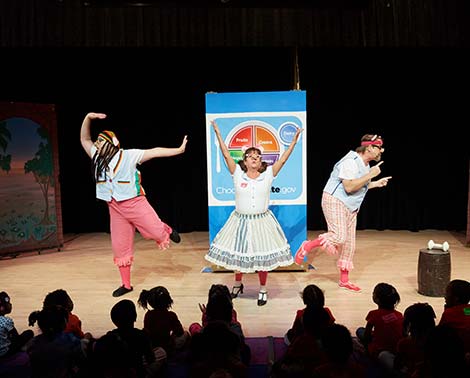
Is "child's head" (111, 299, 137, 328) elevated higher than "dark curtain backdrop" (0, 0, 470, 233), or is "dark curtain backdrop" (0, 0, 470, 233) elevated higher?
"dark curtain backdrop" (0, 0, 470, 233)

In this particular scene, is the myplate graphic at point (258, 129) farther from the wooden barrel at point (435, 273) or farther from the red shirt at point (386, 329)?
the red shirt at point (386, 329)

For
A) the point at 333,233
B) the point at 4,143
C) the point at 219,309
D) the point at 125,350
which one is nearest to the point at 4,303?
the point at 125,350

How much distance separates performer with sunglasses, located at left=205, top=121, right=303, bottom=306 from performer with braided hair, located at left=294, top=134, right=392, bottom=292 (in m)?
0.42

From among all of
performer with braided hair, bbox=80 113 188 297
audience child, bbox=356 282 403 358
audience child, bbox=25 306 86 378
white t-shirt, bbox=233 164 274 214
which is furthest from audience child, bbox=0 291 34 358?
audience child, bbox=356 282 403 358

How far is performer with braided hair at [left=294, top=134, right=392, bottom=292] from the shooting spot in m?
4.52

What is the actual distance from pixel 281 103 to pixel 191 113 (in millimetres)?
2480

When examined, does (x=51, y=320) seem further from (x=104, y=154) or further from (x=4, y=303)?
(x=104, y=154)

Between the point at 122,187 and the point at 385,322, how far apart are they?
252cm

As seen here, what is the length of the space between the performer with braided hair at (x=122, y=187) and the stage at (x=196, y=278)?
1.70 ft

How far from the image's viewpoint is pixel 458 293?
2834 millimetres

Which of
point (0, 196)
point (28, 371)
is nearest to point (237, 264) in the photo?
point (28, 371)

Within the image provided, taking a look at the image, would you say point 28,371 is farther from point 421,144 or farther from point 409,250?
point 421,144

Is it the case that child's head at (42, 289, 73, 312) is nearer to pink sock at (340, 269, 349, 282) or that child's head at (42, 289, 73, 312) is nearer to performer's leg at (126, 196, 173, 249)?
performer's leg at (126, 196, 173, 249)

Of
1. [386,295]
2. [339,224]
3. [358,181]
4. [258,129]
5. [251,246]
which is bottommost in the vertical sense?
[386,295]
